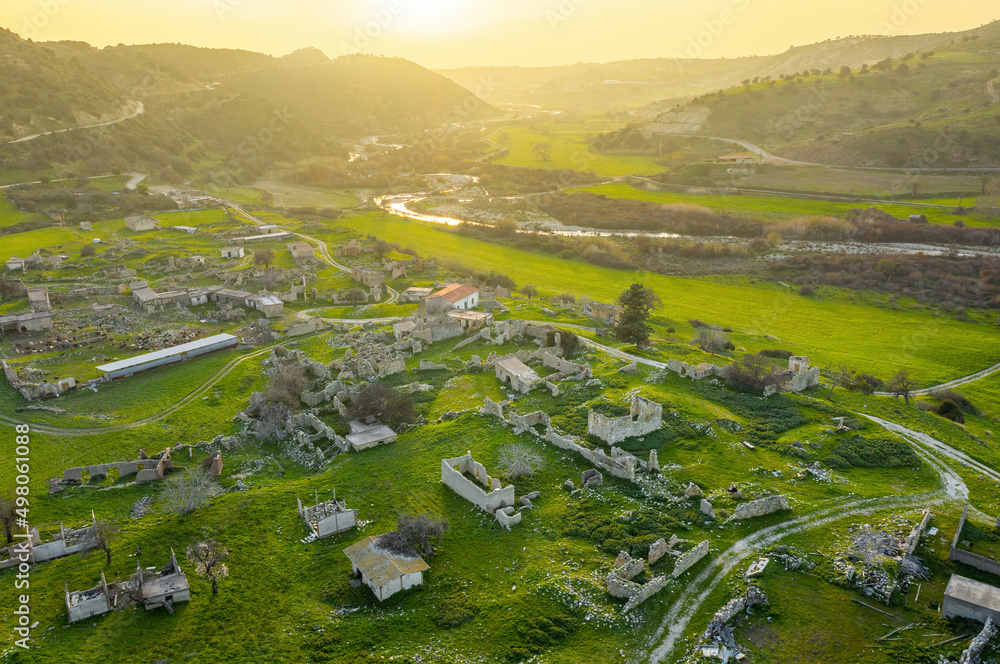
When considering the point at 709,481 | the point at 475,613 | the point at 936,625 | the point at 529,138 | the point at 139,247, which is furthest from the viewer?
the point at 529,138

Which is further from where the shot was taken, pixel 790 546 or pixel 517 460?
pixel 517 460

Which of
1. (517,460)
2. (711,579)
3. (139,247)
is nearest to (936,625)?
(711,579)

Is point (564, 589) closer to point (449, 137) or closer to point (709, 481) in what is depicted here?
point (709, 481)

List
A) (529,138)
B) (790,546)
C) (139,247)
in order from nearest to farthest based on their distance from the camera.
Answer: (790,546) < (139,247) < (529,138)

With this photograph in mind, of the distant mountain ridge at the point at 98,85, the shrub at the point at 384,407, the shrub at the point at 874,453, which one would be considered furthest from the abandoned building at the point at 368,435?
the distant mountain ridge at the point at 98,85

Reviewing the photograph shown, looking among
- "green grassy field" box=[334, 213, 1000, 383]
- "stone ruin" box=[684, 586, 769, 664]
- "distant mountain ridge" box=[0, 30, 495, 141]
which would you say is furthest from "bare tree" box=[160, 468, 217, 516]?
"distant mountain ridge" box=[0, 30, 495, 141]

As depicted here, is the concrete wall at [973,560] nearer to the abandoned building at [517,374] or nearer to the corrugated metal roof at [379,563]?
the corrugated metal roof at [379,563]
